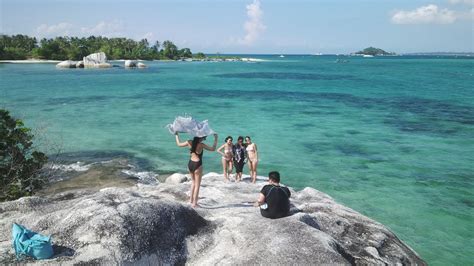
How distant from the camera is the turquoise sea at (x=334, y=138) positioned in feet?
57.1

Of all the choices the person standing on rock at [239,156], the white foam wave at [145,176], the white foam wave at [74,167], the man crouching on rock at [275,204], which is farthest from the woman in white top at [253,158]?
the white foam wave at [74,167]

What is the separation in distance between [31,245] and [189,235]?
9.95 feet

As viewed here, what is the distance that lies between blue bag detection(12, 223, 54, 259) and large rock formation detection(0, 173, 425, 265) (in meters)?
0.16

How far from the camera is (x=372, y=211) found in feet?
56.3

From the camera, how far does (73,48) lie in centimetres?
13300

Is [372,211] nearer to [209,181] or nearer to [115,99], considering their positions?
[209,181]

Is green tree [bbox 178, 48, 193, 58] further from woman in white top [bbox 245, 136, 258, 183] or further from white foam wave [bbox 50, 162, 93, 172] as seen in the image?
woman in white top [bbox 245, 136, 258, 183]

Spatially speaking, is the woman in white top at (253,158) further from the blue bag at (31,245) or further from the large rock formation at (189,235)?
the blue bag at (31,245)

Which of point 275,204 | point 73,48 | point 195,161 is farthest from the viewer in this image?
point 73,48

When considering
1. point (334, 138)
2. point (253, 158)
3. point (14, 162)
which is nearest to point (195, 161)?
point (253, 158)

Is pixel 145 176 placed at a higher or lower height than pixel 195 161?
lower

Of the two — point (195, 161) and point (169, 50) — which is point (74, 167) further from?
point (169, 50)

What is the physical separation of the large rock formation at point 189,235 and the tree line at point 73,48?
132m

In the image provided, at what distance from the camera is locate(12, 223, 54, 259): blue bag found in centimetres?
662
